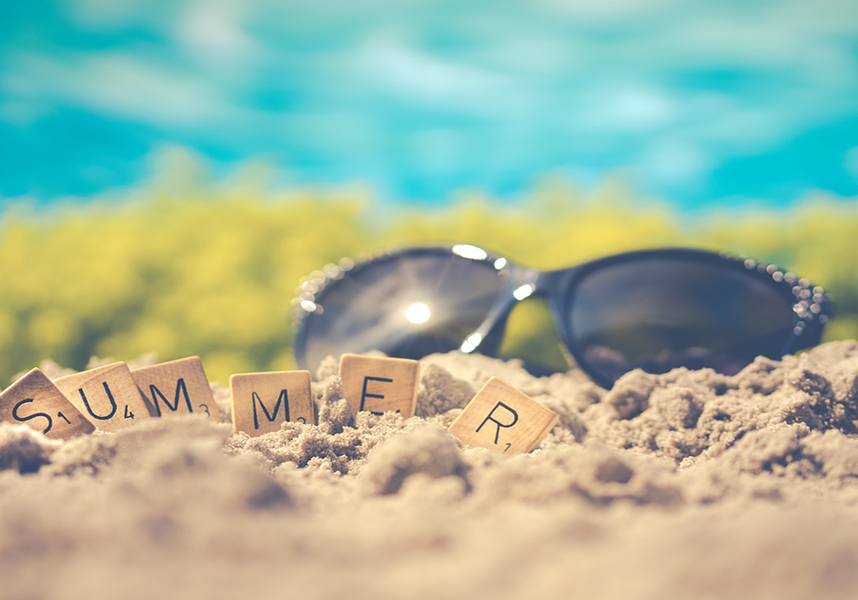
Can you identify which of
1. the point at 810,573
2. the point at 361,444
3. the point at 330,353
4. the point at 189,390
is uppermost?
the point at 330,353

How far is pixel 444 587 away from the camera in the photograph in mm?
271

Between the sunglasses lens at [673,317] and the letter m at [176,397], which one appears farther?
the sunglasses lens at [673,317]

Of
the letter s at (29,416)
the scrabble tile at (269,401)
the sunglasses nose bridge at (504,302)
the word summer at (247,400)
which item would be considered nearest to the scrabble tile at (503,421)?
the word summer at (247,400)

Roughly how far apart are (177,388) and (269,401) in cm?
12

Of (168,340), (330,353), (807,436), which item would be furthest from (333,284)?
(807,436)

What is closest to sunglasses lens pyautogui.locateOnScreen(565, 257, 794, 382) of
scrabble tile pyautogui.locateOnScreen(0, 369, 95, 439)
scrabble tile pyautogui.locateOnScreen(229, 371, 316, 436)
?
scrabble tile pyautogui.locateOnScreen(229, 371, 316, 436)

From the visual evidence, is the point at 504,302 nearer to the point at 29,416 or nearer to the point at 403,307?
the point at 403,307

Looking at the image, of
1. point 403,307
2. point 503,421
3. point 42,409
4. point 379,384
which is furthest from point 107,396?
point 403,307

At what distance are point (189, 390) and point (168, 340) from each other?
1.21m

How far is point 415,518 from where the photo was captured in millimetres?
343

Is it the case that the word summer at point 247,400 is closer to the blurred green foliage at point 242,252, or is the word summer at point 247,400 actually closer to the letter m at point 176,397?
the letter m at point 176,397

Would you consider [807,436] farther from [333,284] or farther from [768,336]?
[333,284]

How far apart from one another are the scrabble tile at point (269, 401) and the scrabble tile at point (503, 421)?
178mm

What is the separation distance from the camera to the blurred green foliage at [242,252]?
5.89ft
